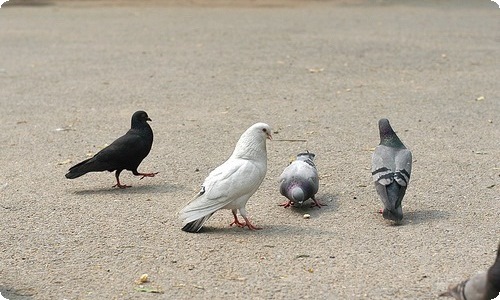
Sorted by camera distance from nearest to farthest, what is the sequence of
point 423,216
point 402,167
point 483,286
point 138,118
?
1. point 483,286
2. point 402,167
3. point 423,216
4. point 138,118

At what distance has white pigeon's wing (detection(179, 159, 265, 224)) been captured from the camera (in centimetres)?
543

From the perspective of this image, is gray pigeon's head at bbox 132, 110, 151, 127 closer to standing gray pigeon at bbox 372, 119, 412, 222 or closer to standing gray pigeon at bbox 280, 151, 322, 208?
standing gray pigeon at bbox 280, 151, 322, 208

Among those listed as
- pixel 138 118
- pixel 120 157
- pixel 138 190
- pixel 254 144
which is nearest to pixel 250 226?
pixel 254 144

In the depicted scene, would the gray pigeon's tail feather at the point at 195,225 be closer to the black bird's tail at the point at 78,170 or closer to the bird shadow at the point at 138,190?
the bird shadow at the point at 138,190

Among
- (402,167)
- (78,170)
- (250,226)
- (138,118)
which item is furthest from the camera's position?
(138,118)

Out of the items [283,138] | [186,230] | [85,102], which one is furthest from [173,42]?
[186,230]

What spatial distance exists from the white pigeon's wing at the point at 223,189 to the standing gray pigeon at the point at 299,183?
0.40 metres

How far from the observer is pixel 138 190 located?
6.60m

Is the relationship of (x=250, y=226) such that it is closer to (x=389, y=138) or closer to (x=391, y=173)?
(x=391, y=173)

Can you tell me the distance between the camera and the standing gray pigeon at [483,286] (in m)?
3.79

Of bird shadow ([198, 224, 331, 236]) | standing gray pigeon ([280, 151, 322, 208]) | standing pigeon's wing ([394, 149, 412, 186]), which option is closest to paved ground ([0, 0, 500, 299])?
bird shadow ([198, 224, 331, 236])

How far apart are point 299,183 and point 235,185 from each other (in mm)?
663

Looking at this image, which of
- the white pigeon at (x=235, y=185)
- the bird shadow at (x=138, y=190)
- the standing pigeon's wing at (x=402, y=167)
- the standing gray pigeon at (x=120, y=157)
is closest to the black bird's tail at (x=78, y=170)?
the standing gray pigeon at (x=120, y=157)

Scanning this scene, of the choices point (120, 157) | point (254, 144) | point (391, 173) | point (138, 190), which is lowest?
point (138, 190)
